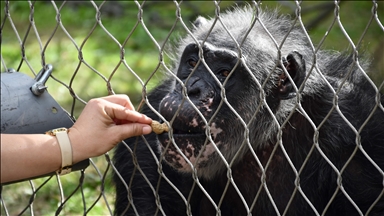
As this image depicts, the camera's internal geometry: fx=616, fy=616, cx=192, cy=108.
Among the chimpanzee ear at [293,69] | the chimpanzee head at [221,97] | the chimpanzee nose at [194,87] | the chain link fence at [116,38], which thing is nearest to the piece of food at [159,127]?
the chimpanzee head at [221,97]

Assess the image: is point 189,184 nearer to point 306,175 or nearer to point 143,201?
point 143,201

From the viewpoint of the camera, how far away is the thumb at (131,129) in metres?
3.02

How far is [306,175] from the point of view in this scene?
3646 mm

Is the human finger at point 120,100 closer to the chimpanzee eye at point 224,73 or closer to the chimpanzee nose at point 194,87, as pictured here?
the chimpanzee nose at point 194,87

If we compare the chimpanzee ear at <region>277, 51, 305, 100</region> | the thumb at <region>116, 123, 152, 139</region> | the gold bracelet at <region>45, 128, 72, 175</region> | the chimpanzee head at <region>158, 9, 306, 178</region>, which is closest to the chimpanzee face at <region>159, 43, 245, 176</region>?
the chimpanzee head at <region>158, 9, 306, 178</region>

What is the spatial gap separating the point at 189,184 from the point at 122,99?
100cm

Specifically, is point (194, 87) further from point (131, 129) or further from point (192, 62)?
point (131, 129)

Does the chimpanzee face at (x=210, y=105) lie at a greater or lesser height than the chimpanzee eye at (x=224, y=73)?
lesser

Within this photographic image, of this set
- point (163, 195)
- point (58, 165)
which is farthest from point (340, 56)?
point (58, 165)

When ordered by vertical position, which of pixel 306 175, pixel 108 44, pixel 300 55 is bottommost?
pixel 108 44

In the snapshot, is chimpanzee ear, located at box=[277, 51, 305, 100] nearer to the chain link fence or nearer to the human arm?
the human arm

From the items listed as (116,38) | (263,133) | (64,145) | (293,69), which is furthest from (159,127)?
(116,38)

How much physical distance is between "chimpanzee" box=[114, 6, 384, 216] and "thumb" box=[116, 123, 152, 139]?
0.19 meters

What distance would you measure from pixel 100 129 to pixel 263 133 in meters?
1.17
